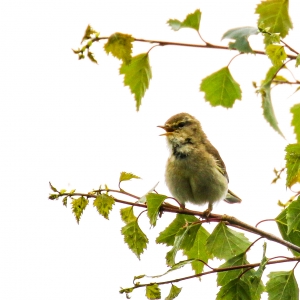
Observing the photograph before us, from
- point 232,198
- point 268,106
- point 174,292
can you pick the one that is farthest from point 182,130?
point 268,106

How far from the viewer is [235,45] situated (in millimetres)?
2162

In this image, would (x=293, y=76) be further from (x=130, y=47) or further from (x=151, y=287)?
(x=151, y=287)

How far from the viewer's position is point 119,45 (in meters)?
2.23

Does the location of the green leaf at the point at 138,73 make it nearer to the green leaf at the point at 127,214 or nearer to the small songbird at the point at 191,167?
the green leaf at the point at 127,214

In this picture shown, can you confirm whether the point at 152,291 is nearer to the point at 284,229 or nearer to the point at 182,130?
the point at 284,229

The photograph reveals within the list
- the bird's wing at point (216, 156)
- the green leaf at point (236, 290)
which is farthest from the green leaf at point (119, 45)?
the bird's wing at point (216, 156)

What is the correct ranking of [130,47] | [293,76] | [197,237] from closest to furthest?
[130,47] → [293,76] → [197,237]

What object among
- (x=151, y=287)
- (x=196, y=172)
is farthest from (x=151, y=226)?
(x=196, y=172)

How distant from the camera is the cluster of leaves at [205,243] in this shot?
96.0 inches

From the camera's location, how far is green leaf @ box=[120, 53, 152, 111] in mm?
2584

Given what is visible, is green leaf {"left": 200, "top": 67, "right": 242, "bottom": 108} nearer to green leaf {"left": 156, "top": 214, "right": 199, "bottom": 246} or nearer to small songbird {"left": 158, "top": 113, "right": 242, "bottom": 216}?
green leaf {"left": 156, "top": 214, "right": 199, "bottom": 246}

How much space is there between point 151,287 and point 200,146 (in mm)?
2429

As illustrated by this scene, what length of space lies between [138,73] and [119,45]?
39 cm

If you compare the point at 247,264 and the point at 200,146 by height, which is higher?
the point at 200,146
